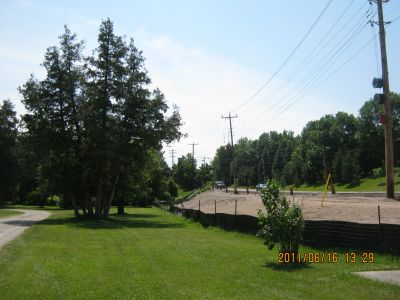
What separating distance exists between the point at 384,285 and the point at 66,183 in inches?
1381

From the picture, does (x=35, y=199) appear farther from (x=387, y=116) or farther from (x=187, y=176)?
(x=387, y=116)

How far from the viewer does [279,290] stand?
375 inches

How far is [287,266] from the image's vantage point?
12383mm

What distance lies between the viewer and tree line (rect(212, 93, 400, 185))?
90188mm

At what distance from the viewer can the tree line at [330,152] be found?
90.2 m

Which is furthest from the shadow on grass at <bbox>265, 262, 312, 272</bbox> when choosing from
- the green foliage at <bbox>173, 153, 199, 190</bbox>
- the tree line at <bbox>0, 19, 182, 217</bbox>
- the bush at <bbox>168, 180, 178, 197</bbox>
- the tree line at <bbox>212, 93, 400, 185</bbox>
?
the green foliage at <bbox>173, 153, 199, 190</bbox>

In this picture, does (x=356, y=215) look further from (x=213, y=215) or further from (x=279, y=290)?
(x=213, y=215)

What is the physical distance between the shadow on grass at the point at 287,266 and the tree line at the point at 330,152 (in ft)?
210

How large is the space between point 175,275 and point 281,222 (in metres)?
3.51

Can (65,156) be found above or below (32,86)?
below

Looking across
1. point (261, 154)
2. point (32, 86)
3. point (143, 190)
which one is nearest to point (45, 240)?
point (32, 86)

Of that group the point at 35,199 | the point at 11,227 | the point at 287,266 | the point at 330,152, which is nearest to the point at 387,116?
the point at 287,266

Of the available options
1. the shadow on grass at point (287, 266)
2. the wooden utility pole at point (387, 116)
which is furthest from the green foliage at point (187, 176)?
the shadow on grass at point (287, 266)

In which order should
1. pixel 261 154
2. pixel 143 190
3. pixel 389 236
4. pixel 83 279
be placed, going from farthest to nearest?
pixel 261 154 → pixel 143 190 → pixel 389 236 → pixel 83 279
